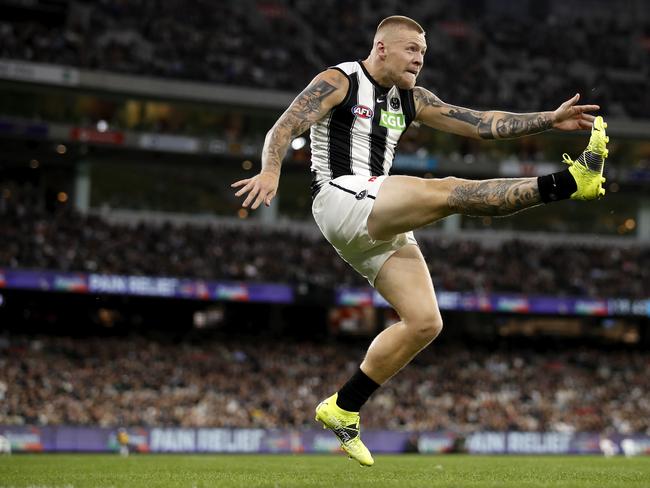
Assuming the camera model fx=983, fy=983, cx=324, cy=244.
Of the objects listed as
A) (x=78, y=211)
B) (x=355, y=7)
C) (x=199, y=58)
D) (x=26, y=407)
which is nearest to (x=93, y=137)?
(x=78, y=211)

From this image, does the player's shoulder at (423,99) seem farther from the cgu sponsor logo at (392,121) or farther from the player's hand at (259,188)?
the player's hand at (259,188)

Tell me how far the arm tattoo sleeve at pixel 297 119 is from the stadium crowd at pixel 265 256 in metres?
30.8

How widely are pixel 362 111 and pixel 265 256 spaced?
33.6m

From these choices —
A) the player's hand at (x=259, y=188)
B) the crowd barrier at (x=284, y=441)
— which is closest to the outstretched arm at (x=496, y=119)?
the player's hand at (x=259, y=188)

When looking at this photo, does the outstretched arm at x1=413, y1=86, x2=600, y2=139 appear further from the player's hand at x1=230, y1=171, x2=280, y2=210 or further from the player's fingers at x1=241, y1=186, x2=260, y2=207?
the player's fingers at x1=241, y1=186, x2=260, y2=207

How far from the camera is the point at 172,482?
7711 mm

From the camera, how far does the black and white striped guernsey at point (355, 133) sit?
27.5 feet

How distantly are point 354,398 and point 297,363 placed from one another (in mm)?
30955

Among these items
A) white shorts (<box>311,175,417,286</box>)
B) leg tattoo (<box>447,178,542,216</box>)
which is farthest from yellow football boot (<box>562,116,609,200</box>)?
white shorts (<box>311,175,417,286</box>)

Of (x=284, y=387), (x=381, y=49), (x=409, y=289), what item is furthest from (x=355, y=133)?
(x=284, y=387)

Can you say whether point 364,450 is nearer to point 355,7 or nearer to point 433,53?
point 433,53

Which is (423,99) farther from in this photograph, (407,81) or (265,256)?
(265,256)

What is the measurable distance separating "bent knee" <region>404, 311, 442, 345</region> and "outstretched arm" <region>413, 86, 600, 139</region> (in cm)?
172

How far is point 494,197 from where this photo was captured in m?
7.36
